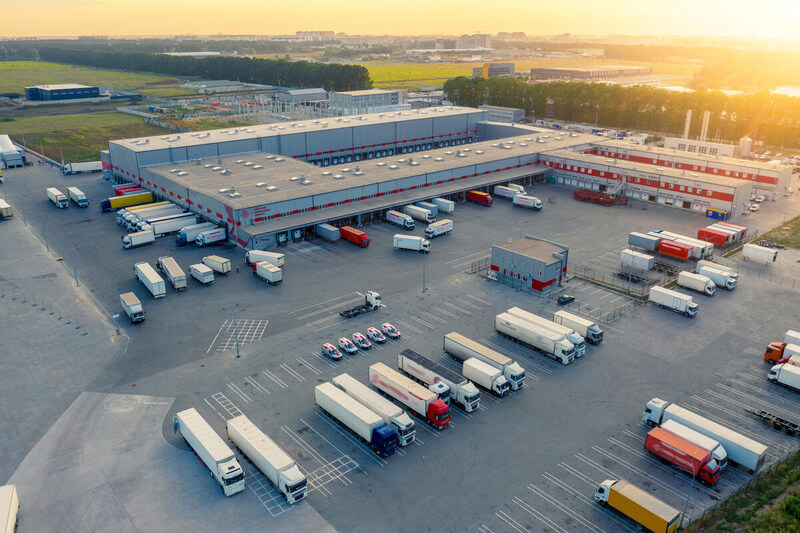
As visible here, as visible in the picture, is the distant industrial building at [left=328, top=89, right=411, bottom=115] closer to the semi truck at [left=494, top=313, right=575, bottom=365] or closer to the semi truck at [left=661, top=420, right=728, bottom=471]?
the semi truck at [left=494, top=313, right=575, bottom=365]

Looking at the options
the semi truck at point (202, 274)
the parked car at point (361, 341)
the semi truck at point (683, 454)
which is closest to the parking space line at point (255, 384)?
the parked car at point (361, 341)

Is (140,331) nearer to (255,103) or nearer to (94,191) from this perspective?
(94,191)

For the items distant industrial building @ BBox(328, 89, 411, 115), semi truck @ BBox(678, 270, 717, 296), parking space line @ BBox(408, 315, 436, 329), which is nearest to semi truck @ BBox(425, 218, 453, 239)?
parking space line @ BBox(408, 315, 436, 329)

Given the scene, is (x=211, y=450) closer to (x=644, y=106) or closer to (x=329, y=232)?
(x=329, y=232)

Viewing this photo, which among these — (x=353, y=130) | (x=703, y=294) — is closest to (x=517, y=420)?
(x=703, y=294)

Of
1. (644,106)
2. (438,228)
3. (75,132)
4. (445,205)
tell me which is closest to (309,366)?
(438,228)

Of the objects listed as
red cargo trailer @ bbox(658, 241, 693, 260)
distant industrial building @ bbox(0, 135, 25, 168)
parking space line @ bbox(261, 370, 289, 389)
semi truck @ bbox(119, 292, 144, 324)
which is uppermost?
distant industrial building @ bbox(0, 135, 25, 168)

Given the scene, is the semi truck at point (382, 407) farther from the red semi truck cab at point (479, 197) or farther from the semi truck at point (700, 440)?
the red semi truck cab at point (479, 197)

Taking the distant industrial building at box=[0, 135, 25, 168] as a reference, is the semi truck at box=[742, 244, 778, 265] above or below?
below
